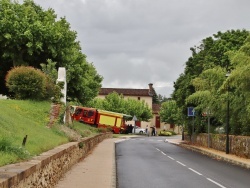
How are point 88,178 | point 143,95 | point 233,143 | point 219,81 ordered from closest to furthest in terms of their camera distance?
point 88,178 < point 233,143 < point 219,81 < point 143,95

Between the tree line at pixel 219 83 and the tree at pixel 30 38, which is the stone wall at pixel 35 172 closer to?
the tree line at pixel 219 83

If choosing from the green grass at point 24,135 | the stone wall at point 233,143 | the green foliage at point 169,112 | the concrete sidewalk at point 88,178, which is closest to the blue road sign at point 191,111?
the stone wall at point 233,143

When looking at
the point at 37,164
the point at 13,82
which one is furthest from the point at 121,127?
the point at 37,164

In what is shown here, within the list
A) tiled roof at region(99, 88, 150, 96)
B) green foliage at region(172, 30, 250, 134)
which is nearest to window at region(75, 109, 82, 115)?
green foliage at region(172, 30, 250, 134)

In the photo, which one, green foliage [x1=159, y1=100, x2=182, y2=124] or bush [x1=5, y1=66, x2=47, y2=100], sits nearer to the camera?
bush [x1=5, y1=66, x2=47, y2=100]

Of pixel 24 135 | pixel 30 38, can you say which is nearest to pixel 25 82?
pixel 30 38

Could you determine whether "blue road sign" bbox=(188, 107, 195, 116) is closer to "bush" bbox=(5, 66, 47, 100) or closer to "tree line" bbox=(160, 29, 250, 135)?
"tree line" bbox=(160, 29, 250, 135)

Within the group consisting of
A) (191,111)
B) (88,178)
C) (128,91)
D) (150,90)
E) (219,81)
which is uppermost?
(150,90)

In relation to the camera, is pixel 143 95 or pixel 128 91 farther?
pixel 128 91

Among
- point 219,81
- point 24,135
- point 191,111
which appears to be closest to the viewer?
point 24,135

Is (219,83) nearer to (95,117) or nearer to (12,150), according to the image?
(12,150)

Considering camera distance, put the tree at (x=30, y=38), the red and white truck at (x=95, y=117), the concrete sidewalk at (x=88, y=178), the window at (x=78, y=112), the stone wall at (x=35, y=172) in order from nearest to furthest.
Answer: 1. the stone wall at (x=35, y=172)
2. the concrete sidewalk at (x=88, y=178)
3. the tree at (x=30, y=38)
4. the red and white truck at (x=95, y=117)
5. the window at (x=78, y=112)

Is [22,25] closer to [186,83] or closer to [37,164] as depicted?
[186,83]

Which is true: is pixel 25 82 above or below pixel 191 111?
above
